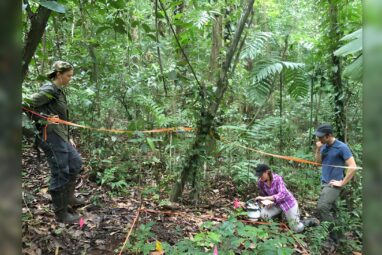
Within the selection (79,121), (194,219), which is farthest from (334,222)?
(79,121)

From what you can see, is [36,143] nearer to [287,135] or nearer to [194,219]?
[194,219]

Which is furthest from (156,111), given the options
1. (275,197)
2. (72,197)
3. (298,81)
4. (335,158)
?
(298,81)

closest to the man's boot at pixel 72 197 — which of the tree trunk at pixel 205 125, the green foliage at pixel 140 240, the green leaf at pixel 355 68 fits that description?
the green foliage at pixel 140 240

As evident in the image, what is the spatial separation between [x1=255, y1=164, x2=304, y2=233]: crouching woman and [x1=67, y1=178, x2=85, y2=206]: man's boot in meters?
2.41

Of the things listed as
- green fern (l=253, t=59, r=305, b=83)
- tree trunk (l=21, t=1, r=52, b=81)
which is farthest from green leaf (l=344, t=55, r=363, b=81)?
green fern (l=253, t=59, r=305, b=83)

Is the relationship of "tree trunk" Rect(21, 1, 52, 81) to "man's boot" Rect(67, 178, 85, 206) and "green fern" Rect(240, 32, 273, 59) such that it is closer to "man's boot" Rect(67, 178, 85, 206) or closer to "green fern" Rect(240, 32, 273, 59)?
"man's boot" Rect(67, 178, 85, 206)

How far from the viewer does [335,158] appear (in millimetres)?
4957

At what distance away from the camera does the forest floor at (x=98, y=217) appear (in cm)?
364

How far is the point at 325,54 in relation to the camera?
611 centimetres

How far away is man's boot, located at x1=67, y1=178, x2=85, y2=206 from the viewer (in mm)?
4461

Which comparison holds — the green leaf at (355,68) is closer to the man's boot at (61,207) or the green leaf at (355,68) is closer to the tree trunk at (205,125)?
the tree trunk at (205,125)

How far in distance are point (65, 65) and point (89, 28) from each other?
2.03 m

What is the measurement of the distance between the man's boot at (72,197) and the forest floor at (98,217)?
0.11 m

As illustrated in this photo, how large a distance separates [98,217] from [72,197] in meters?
0.50
